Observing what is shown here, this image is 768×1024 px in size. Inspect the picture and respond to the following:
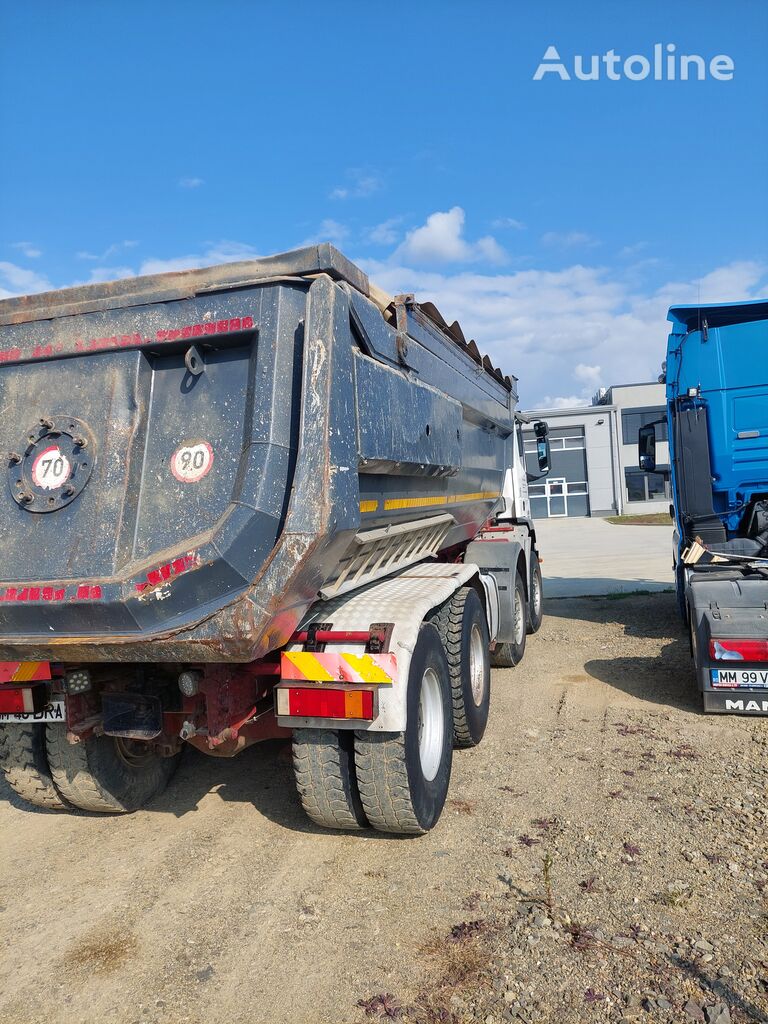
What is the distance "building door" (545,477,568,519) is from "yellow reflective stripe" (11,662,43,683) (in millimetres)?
34464

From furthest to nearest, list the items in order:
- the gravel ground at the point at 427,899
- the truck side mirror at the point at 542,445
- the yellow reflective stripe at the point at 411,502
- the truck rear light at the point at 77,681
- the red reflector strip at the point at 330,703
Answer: the truck side mirror at the point at 542,445 < the yellow reflective stripe at the point at 411,502 < the truck rear light at the point at 77,681 < the red reflector strip at the point at 330,703 < the gravel ground at the point at 427,899

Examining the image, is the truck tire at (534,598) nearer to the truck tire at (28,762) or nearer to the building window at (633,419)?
the truck tire at (28,762)

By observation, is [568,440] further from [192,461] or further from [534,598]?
[192,461]

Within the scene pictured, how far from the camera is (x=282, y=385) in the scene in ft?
10.2

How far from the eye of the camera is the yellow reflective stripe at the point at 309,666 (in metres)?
3.41

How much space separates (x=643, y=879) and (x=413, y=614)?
162 cm

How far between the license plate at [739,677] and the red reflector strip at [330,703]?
134 inches

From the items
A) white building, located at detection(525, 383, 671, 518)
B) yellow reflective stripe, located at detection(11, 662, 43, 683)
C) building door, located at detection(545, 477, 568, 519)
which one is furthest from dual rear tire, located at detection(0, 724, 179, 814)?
building door, located at detection(545, 477, 568, 519)

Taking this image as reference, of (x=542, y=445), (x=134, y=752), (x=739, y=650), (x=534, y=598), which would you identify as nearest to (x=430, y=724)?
(x=134, y=752)

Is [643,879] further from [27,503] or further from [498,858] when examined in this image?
[27,503]

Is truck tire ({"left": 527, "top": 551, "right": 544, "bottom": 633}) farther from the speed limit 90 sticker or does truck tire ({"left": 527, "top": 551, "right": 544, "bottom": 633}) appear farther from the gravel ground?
the speed limit 90 sticker

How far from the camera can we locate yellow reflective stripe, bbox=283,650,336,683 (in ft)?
11.2

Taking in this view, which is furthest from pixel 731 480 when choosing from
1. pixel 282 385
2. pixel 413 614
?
pixel 282 385

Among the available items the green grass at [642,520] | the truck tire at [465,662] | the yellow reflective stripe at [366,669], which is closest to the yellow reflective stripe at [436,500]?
the truck tire at [465,662]
